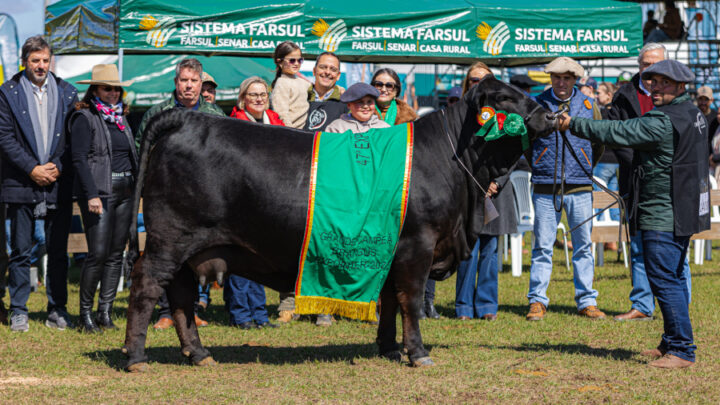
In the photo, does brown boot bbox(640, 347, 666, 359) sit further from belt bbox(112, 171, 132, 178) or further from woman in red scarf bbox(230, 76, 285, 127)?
belt bbox(112, 171, 132, 178)

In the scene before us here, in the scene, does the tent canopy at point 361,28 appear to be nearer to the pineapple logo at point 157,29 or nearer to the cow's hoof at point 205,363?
the pineapple logo at point 157,29

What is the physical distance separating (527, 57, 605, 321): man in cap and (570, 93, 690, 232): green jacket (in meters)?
1.89

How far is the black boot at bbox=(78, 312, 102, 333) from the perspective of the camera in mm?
7336

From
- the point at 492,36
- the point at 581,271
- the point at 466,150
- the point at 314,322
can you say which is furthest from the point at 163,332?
the point at 492,36

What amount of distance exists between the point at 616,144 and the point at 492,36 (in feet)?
22.4

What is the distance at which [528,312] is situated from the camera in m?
8.35

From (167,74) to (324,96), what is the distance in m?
11.1

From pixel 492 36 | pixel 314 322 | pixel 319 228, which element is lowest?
pixel 314 322

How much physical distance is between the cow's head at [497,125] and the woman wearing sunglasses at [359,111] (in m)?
1.41

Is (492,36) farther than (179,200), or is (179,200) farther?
(492,36)

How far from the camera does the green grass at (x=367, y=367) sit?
516 centimetres

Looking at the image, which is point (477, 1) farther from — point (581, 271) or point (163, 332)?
point (163, 332)

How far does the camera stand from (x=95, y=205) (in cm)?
703

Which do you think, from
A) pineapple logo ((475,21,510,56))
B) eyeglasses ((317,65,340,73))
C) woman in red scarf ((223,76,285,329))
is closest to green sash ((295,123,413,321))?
woman in red scarf ((223,76,285,329))
